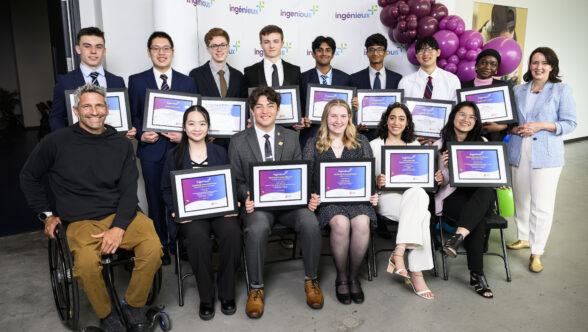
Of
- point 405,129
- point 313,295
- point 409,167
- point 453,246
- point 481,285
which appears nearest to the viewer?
point 313,295

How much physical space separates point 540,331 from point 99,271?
9.26ft

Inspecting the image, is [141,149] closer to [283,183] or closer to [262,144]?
[262,144]

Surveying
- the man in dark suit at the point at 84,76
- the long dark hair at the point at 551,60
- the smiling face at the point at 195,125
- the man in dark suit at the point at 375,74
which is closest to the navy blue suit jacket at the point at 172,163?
the smiling face at the point at 195,125

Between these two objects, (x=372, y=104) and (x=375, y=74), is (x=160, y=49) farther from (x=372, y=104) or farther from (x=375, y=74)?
(x=375, y=74)

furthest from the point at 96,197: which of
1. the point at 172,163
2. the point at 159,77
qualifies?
the point at 159,77

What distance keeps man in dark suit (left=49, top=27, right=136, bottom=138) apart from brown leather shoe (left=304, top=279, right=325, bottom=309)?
1.87 m

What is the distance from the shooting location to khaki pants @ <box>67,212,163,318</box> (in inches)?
97.2

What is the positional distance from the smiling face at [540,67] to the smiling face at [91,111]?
344 cm

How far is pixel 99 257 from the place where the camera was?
8.35 ft

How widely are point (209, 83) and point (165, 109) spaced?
24.1 inches

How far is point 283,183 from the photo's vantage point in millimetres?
3021

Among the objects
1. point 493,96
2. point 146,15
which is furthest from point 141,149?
point 493,96

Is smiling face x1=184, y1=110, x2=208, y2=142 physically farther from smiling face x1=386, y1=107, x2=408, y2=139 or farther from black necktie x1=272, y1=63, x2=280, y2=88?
smiling face x1=386, y1=107, x2=408, y2=139

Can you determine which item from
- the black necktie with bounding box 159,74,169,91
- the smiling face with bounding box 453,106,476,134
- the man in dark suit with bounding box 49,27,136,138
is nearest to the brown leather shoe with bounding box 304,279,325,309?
the smiling face with bounding box 453,106,476,134
